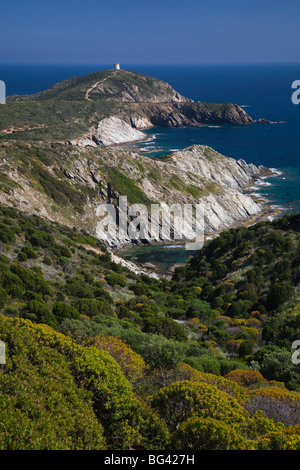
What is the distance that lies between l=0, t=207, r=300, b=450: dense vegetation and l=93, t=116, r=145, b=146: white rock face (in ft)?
311

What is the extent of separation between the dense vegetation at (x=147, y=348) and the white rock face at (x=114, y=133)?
9489 cm

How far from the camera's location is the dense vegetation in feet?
34.9

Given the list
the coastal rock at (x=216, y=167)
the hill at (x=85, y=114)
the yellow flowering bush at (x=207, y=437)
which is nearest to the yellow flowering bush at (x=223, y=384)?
the yellow flowering bush at (x=207, y=437)

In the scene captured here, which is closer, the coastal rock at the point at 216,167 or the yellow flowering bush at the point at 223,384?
the yellow flowering bush at the point at 223,384

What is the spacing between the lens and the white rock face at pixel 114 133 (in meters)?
139

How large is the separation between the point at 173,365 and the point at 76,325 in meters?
5.88

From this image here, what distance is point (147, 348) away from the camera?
18.6m

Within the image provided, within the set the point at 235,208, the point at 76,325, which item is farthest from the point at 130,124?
the point at 76,325

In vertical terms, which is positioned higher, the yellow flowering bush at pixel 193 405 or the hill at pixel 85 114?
the hill at pixel 85 114

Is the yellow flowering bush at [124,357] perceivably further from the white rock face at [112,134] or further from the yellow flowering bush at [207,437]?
the white rock face at [112,134]

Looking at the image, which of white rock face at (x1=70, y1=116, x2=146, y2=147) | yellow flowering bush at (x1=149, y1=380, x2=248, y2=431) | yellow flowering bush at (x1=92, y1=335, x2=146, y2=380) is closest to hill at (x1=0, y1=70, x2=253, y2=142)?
white rock face at (x1=70, y1=116, x2=146, y2=147)

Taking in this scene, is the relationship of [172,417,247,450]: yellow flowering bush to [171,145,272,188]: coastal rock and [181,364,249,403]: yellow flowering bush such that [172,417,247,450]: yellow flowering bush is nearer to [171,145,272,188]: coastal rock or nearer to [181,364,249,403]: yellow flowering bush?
[181,364,249,403]: yellow flowering bush

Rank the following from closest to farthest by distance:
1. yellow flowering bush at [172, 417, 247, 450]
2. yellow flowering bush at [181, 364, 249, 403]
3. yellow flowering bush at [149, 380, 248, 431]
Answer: yellow flowering bush at [172, 417, 247, 450], yellow flowering bush at [149, 380, 248, 431], yellow flowering bush at [181, 364, 249, 403]

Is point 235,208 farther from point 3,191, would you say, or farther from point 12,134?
point 12,134
